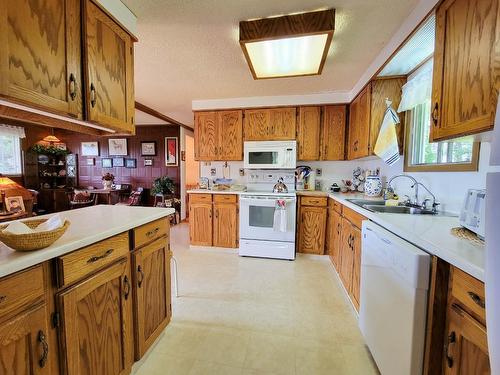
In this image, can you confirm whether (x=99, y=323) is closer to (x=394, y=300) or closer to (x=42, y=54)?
(x=42, y=54)

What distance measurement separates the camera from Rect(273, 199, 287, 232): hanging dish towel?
2814 mm

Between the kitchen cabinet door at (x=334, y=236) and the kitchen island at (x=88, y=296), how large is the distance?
5.90 ft

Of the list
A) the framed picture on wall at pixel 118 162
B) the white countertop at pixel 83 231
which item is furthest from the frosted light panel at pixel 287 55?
the framed picture on wall at pixel 118 162

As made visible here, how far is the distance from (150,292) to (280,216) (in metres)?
1.80

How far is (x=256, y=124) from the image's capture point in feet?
10.7

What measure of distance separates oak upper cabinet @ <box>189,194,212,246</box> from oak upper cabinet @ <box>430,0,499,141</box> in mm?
2628

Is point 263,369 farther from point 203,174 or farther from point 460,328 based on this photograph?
point 203,174

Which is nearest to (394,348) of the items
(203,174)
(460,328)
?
(460,328)

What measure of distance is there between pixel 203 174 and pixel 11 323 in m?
3.19

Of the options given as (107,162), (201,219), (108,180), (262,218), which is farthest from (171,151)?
(262,218)

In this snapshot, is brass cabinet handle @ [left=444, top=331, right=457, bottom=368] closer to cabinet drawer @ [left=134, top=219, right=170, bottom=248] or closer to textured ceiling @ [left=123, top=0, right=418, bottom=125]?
cabinet drawer @ [left=134, top=219, right=170, bottom=248]

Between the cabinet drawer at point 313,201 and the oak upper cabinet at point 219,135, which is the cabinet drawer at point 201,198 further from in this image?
the cabinet drawer at point 313,201

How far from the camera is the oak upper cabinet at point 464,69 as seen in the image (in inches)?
34.5

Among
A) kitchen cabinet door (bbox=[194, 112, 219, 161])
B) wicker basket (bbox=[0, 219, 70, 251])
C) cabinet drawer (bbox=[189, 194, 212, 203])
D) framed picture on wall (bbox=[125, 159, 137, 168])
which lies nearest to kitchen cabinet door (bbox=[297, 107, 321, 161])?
kitchen cabinet door (bbox=[194, 112, 219, 161])
